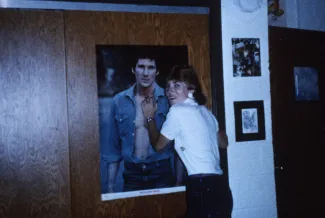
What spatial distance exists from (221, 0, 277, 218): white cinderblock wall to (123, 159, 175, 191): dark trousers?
457mm

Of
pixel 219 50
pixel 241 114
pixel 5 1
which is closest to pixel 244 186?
pixel 241 114

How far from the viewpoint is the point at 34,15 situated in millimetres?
1899

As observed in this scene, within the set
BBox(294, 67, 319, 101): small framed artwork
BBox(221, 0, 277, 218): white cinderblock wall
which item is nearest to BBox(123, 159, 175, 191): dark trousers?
BBox(221, 0, 277, 218): white cinderblock wall

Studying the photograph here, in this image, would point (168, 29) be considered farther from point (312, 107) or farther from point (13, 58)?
point (312, 107)

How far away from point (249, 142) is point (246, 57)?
0.62 meters

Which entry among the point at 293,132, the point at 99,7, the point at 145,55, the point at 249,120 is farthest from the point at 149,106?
the point at 293,132

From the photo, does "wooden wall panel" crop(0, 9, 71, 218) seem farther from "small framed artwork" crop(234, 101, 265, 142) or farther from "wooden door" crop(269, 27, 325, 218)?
"wooden door" crop(269, 27, 325, 218)

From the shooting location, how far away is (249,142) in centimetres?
212

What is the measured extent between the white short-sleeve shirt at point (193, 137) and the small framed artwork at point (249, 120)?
374 millimetres

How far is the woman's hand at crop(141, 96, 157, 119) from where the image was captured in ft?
6.84

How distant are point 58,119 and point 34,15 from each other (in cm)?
70

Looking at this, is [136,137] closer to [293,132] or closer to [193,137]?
[193,137]

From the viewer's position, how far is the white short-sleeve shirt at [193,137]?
1.67m

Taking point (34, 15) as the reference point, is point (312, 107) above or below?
below
